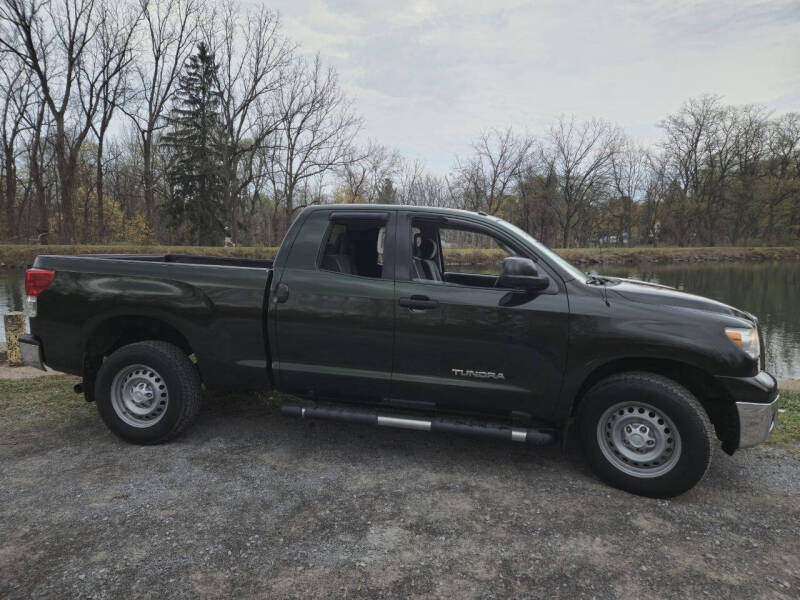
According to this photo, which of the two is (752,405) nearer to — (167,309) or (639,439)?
(639,439)

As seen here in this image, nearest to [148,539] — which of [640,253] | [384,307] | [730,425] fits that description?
[384,307]

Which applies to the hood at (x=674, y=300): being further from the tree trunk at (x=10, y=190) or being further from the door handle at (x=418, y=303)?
the tree trunk at (x=10, y=190)

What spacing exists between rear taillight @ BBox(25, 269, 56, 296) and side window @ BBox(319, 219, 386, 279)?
2.36 m

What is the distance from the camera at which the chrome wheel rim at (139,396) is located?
13.3 ft

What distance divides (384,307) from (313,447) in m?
1.40

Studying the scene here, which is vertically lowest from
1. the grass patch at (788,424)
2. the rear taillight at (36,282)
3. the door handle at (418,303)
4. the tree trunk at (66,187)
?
the grass patch at (788,424)

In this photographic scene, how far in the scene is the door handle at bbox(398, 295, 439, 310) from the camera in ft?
11.8

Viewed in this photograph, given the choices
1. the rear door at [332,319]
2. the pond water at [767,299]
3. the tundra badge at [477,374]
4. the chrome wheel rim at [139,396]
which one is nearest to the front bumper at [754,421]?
the tundra badge at [477,374]

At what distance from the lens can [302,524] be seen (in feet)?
9.63

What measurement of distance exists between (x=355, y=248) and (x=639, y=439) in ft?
8.70

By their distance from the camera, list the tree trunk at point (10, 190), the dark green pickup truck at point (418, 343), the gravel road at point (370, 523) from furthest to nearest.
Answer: the tree trunk at point (10, 190) → the dark green pickup truck at point (418, 343) → the gravel road at point (370, 523)

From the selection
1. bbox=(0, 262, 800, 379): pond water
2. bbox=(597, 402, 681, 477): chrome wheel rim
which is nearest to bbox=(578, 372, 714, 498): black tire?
bbox=(597, 402, 681, 477): chrome wheel rim

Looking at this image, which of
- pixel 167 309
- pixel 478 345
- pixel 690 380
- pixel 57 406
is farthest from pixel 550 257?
pixel 57 406

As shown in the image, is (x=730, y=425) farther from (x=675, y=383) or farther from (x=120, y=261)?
(x=120, y=261)
